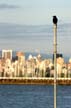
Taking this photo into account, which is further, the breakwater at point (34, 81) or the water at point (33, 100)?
the breakwater at point (34, 81)

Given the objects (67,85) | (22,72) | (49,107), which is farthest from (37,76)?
(49,107)

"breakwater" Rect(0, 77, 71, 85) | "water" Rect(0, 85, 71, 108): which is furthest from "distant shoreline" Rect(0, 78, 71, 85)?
"water" Rect(0, 85, 71, 108)

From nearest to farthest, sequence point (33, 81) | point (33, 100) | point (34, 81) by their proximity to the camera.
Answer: point (33, 100), point (34, 81), point (33, 81)

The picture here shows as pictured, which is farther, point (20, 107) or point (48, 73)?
point (48, 73)

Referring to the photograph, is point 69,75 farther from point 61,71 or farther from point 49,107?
point 49,107

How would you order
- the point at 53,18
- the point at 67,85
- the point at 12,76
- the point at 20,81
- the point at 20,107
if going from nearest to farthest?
the point at 53,18, the point at 20,107, the point at 67,85, the point at 20,81, the point at 12,76

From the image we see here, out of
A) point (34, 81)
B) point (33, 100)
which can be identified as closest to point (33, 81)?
point (34, 81)

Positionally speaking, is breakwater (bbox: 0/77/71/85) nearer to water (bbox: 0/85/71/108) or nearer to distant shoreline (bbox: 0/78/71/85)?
distant shoreline (bbox: 0/78/71/85)

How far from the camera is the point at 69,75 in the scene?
147m

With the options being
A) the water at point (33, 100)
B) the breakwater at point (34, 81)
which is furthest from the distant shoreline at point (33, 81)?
the water at point (33, 100)

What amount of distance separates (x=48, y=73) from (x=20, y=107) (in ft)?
291

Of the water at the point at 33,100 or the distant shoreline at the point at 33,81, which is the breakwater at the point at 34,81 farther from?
the water at the point at 33,100

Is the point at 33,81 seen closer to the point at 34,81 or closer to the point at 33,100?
the point at 34,81

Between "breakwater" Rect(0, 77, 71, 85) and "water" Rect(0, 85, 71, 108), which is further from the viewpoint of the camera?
"breakwater" Rect(0, 77, 71, 85)
